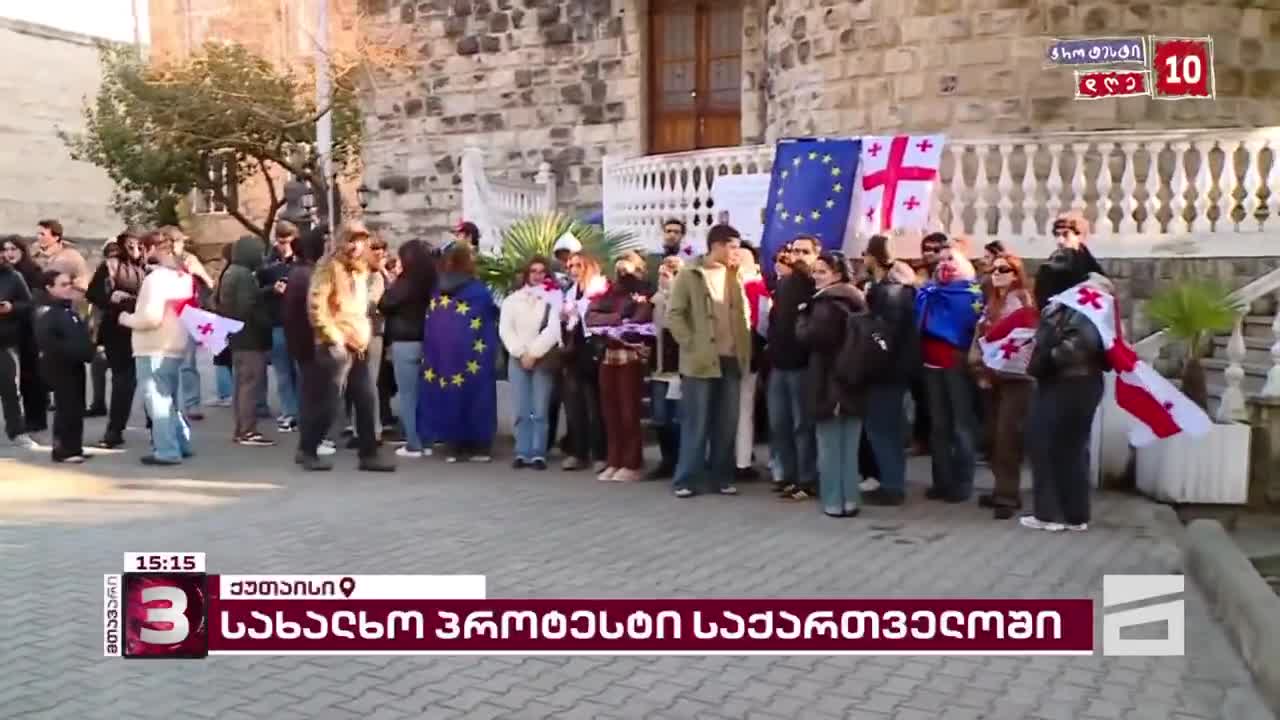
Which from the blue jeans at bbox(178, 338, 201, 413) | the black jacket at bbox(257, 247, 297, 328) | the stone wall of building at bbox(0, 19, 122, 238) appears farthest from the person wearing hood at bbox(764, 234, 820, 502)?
the stone wall of building at bbox(0, 19, 122, 238)

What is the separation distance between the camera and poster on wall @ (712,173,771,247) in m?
11.8

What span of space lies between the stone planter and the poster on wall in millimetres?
5122

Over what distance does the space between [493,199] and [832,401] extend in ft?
32.1

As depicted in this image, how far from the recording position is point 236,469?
28.2 ft

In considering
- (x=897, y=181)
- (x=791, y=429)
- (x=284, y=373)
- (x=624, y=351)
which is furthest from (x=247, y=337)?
(x=897, y=181)

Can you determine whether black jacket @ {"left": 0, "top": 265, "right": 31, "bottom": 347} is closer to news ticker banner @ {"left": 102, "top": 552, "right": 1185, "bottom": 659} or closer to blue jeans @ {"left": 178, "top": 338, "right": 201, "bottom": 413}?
blue jeans @ {"left": 178, "top": 338, "right": 201, "bottom": 413}

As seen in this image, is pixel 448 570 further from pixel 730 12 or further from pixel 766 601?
pixel 730 12

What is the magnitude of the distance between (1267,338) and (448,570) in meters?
6.65

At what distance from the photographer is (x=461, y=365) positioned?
904cm

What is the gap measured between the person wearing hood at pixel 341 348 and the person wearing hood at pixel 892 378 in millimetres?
3493

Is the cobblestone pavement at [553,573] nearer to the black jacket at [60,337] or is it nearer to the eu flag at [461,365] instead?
the eu flag at [461,365]

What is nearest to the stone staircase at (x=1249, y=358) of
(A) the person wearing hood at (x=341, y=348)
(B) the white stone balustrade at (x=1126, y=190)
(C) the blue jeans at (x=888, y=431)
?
(B) the white stone balustrade at (x=1126, y=190)

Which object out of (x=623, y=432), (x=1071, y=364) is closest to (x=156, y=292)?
(x=623, y=432)

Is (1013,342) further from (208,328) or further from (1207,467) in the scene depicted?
(208,328)
